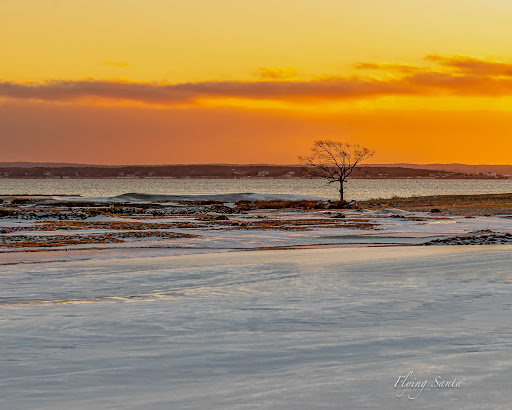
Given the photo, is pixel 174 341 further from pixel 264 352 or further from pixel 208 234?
pixel 208 234

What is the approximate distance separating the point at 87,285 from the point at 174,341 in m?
6.58

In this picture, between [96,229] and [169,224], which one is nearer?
[96,229]

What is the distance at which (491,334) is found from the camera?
35.5 feet

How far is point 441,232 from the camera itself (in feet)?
118

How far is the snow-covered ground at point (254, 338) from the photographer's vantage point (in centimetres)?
787

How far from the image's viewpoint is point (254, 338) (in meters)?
10.7

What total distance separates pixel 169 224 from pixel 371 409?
1366 inches

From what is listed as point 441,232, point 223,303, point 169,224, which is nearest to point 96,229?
point 169,224

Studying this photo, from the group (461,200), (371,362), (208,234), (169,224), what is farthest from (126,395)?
(461,200)

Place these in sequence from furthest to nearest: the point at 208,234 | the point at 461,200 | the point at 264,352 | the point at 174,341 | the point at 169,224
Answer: the point at 461,200, the point at 169,224, the point at 208,234, the point at 174,341, the point at 264,352

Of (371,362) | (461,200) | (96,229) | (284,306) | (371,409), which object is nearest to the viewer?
(371,409)

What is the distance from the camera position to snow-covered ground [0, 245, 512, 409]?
787 centimetres

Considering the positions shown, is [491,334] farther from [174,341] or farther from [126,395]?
[126,395]

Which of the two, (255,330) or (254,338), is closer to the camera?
(254,338)
